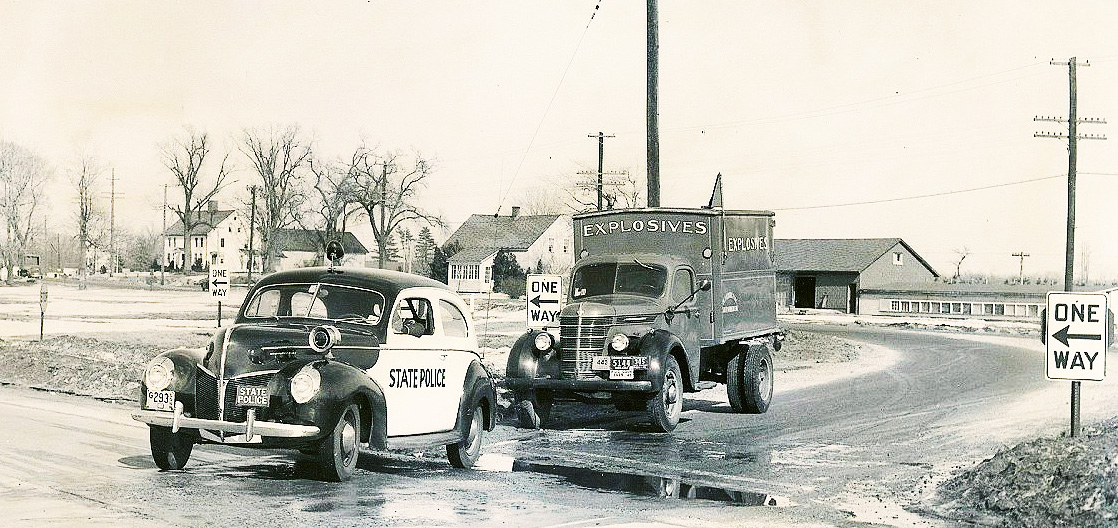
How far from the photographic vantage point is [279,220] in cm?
3766

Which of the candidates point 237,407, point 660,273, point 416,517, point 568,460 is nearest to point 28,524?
point 237,407

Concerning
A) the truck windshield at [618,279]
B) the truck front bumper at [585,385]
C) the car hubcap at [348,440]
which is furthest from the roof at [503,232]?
the car hubcap at [348,440]

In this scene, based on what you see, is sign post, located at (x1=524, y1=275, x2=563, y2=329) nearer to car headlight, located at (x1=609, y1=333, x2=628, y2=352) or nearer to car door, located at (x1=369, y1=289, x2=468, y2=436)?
car headlight, located at (x1=609, y1=333, x2=628, y2=352)

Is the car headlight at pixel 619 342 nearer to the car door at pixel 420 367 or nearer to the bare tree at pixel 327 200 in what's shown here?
the car door at pixel 420 367

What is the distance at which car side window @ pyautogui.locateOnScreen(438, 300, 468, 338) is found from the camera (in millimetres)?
12391

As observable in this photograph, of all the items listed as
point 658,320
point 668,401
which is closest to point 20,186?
point 658,320

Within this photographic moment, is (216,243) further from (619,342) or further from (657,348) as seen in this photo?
(657,348)

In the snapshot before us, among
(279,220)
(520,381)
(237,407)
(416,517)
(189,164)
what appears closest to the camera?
(416,517)

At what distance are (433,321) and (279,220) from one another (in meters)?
27.1

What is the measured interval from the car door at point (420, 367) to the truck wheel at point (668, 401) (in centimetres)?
401

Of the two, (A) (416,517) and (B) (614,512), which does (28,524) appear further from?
(B) (614,512)

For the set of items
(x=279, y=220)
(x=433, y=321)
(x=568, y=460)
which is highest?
(x=279, y=220)

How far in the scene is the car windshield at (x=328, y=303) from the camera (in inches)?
453

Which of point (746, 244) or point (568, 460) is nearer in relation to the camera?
point (568, 460)
